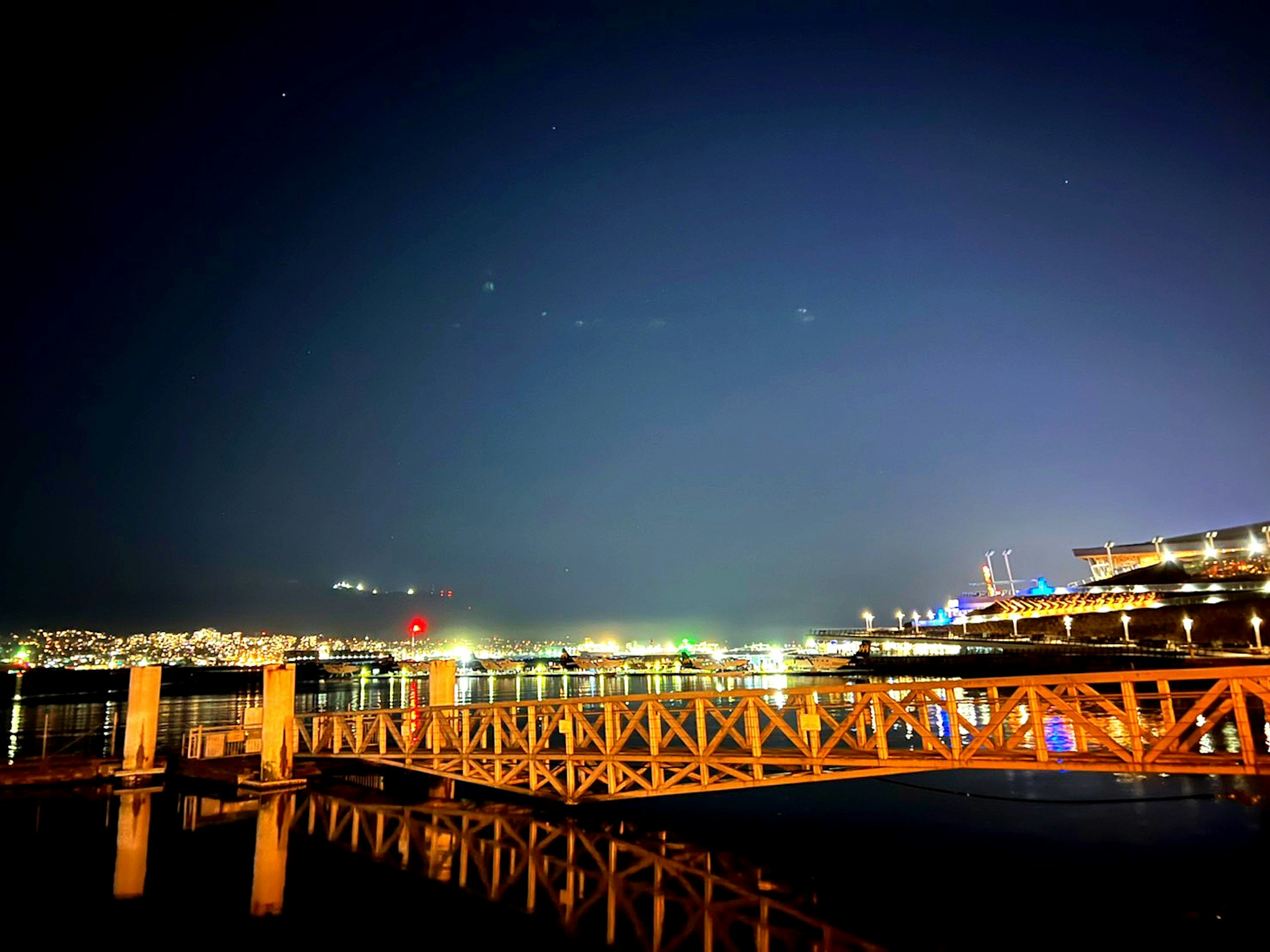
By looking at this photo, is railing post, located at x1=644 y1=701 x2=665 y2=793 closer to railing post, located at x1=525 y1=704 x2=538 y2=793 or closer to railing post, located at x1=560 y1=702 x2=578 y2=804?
railing post, located at x1=560 y1=702 x2=578 y2=804

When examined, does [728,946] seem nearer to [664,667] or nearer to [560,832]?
[560,832]

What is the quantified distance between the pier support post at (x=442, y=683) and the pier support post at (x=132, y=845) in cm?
881

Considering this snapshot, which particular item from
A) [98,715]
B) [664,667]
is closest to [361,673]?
[664,667]

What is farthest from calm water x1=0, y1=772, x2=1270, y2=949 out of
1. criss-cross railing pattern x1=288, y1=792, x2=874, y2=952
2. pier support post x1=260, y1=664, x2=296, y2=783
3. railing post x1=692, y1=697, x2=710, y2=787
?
pier support post x1=260, y1=664, x2=296, y2=783

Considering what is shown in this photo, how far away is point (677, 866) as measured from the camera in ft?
50.4

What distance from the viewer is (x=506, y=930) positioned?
11.9 meters

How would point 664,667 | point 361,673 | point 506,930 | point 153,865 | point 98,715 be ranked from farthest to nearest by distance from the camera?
point 664,667
point 361,673
point 98,715
point 153,865
point 506,930

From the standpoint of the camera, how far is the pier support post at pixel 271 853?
43.8 ft

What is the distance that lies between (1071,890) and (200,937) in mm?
14474

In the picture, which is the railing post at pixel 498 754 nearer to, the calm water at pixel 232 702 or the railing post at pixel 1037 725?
the calm water at pixel 232 702

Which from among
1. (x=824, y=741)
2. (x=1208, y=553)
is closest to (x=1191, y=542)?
(x=1208, y=553)

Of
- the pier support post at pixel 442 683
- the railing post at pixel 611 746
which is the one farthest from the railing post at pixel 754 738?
the pier support post at pixel 442 683

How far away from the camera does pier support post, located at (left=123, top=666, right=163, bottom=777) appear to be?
24.7 meters

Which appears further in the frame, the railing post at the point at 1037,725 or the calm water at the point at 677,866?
the railing post at the point at 1037,725
